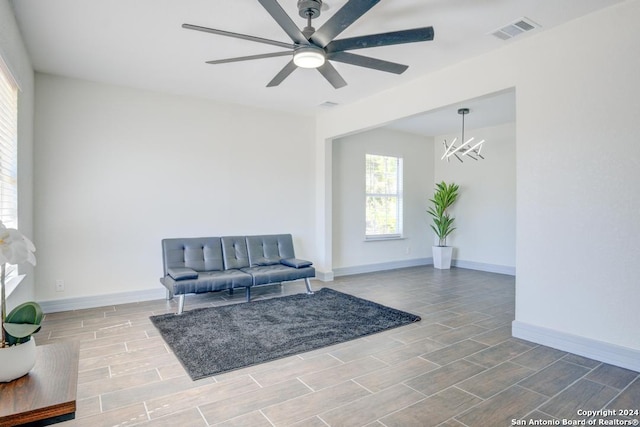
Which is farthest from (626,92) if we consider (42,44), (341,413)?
(42,44)

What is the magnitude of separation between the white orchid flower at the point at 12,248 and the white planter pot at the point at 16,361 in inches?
10.9

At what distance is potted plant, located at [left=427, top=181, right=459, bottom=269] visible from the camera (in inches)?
286

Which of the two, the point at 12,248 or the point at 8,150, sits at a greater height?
the point at 8,150

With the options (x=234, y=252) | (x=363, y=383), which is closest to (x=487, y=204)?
(x=234, y=252)

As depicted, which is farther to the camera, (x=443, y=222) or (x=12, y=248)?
(x=443, y=222)

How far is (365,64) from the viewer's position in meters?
2.89

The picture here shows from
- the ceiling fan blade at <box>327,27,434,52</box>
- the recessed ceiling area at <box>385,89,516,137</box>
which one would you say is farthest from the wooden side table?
the recessed ceiling area at <box>385,89,516,137</box>

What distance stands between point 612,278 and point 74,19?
485 cm

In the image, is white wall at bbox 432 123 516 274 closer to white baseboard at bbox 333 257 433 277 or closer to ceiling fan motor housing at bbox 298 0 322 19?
white baseboard at bbox 333 257 433 277

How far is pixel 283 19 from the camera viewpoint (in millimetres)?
2316

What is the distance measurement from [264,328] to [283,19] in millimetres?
2768

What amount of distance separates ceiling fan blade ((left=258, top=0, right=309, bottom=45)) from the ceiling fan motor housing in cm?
24

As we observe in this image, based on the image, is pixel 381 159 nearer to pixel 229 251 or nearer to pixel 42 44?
pixel 229 251

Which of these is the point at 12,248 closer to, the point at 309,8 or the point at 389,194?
the point at 309,8
